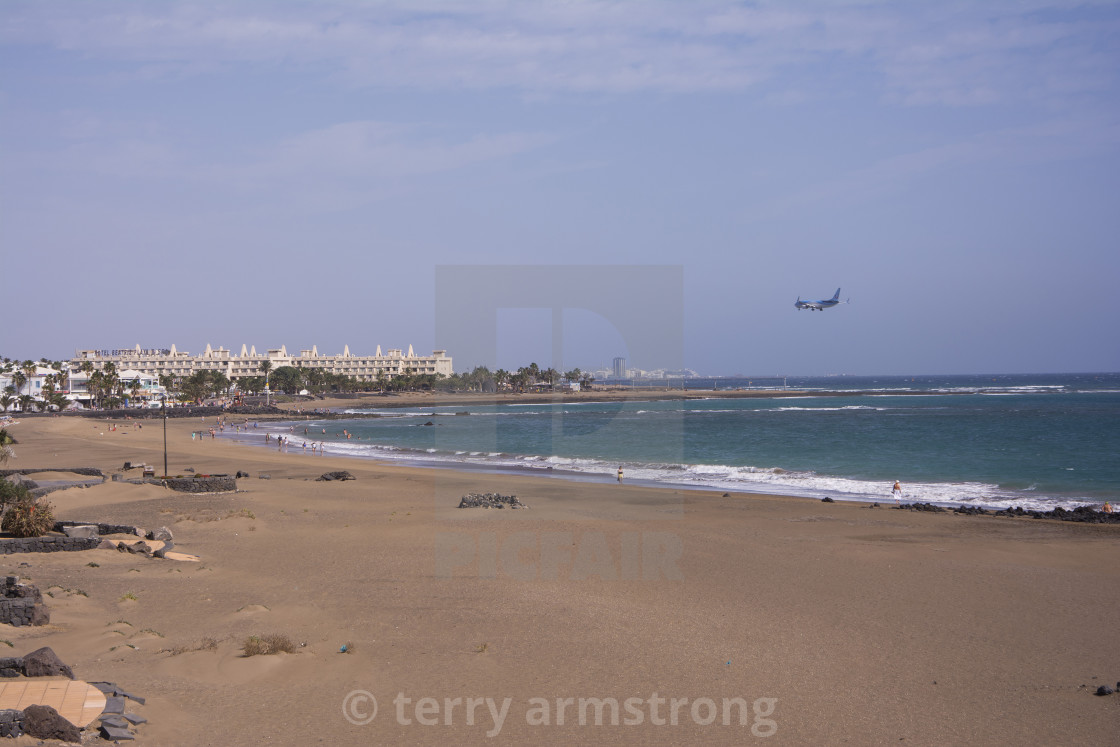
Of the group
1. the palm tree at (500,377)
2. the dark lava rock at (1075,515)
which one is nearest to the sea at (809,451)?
the dark lava rock at (1075,515)

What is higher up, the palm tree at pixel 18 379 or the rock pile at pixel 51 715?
the palm tree at pixel 18 379

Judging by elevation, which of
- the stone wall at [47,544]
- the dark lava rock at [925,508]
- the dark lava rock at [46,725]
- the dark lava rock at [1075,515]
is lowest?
the dark lava rock at [925,508]

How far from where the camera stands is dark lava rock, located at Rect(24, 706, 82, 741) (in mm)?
5773

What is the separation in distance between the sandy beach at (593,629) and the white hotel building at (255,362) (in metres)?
139

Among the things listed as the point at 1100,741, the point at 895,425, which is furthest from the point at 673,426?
the point at 1100,741

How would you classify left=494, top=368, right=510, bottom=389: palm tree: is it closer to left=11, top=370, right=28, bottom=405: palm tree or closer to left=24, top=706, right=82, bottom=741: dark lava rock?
left=11, top=370, right=28, bottom=405: palm tree

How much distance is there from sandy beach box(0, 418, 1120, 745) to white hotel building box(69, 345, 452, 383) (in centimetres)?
13872

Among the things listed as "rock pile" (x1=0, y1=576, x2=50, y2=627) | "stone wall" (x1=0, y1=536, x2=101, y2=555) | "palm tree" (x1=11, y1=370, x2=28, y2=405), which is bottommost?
"stone wall" (x1=0, y1=536, x2=101, y2=555)

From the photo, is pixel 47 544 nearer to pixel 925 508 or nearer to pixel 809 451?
pixel 925 508

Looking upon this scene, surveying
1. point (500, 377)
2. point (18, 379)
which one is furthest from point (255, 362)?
point (18, 379)

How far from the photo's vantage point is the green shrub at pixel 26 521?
1393 cm

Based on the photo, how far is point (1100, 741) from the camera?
23.8 feet

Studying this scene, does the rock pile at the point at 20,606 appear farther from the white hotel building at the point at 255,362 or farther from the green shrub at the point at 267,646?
the white hotel building at the point at 255,362

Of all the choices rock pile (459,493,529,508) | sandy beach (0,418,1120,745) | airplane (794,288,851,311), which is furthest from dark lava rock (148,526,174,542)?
airplane (794,288,851,311)
